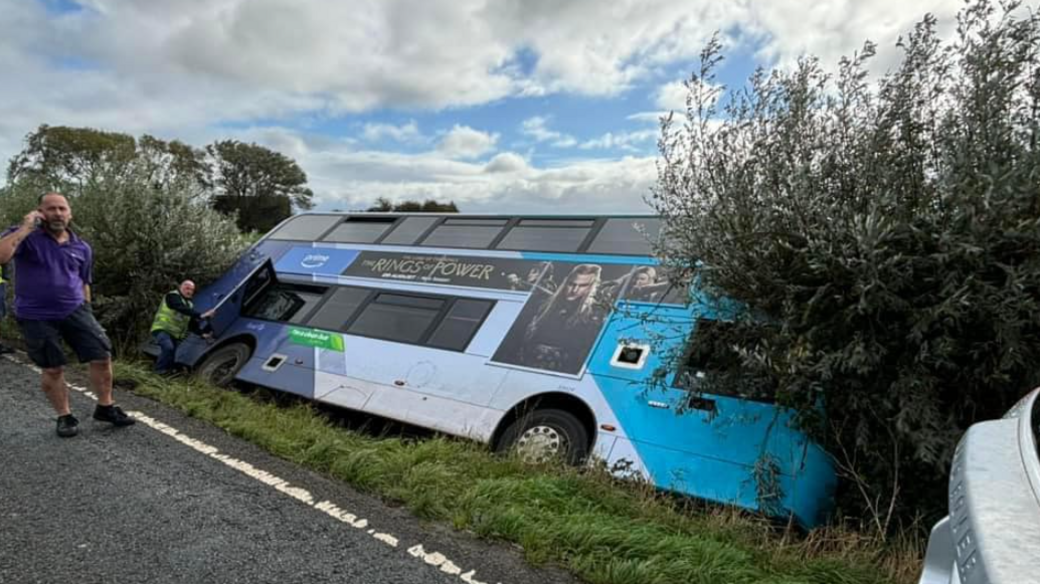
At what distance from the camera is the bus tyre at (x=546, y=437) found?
5.16 m

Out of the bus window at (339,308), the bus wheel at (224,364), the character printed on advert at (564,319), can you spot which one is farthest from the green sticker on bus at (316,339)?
the character printed on advert at (564,319)

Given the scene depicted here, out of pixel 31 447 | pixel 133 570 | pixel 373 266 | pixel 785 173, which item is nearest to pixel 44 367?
pixel 31 447

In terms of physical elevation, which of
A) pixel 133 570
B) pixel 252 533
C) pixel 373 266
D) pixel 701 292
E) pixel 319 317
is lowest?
pixel 133 570

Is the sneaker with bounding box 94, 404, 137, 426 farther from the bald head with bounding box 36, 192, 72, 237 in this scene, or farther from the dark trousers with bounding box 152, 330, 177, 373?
the dark trousers with bounding box 152, 330, 177, 373

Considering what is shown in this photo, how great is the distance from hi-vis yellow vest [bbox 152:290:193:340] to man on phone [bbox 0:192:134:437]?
396cm

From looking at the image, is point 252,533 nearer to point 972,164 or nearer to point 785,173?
point 785,173

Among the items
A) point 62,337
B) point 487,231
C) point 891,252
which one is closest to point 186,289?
point 62,337

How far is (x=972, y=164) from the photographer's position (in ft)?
12.0

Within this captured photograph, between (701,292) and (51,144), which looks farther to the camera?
(51,144)

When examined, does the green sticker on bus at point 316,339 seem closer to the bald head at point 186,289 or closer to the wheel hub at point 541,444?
the bald head at point 186,289

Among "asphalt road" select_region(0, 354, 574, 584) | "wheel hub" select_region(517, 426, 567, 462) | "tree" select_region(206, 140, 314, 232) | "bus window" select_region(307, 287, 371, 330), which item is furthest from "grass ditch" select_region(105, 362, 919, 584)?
"tree" select_region(206, 140, 314, 232)

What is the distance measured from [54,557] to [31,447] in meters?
1.88

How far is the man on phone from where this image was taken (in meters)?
4.45

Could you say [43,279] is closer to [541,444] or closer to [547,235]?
[541,444]
